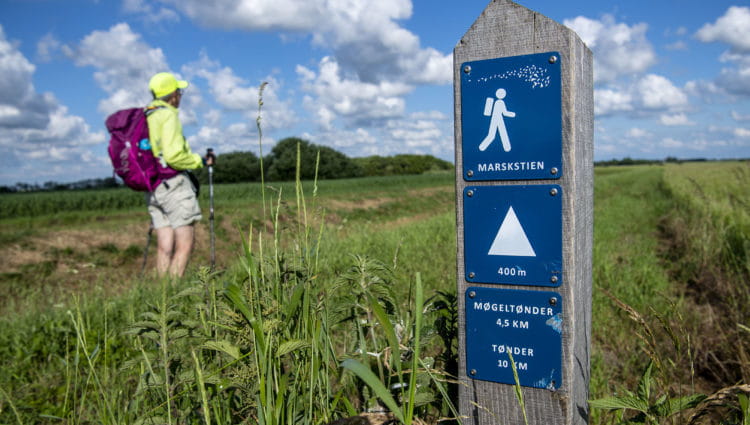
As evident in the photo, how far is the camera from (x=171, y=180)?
471 centimetres

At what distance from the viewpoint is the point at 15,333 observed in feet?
11.0

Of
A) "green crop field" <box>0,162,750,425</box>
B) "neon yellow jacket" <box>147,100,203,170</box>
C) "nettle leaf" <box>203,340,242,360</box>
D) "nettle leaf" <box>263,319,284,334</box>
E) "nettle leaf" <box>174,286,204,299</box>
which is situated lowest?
"green crop field" <box>0,162,750,425</box>

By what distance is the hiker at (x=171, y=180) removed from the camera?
4.52m

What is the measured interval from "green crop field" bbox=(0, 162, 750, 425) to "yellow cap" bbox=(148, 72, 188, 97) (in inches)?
62.2

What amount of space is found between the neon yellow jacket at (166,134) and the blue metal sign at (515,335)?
384 cm

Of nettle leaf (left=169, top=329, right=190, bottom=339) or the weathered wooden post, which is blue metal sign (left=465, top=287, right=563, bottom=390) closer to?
the weathered wooden post

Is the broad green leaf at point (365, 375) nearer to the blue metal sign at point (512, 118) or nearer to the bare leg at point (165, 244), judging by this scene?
the blue metal sign at point (512, 118)

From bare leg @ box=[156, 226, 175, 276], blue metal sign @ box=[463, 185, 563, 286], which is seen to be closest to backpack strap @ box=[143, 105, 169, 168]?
bare leg @ box=[156, 226, 175, 276]

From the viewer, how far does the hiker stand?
14.8 ft

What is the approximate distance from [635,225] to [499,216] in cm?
915

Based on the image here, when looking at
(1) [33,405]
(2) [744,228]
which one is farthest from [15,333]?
(2) [744,228]

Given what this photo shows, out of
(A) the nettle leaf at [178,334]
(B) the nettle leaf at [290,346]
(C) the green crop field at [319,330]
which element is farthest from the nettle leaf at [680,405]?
(A) the nettle leaf at [178,334]

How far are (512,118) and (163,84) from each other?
163 inches

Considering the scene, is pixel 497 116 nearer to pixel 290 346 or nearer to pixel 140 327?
pixel 290 346
